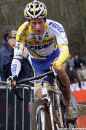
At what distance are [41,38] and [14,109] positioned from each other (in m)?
1.70

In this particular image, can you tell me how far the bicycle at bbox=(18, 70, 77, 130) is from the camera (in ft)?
29.4

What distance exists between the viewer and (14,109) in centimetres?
1066

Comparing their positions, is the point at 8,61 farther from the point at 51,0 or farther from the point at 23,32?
the point at 51,0

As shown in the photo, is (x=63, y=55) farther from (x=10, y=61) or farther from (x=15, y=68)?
(x=10, y=61)

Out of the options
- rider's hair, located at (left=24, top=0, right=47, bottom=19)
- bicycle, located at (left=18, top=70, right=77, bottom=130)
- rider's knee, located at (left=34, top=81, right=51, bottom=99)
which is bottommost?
bicycle, located at (left=18, top=70, right=77, bottom=130)

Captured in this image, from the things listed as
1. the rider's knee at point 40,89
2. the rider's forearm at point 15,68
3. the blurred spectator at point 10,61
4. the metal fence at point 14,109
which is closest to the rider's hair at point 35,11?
the rider's forearm at point 15,68

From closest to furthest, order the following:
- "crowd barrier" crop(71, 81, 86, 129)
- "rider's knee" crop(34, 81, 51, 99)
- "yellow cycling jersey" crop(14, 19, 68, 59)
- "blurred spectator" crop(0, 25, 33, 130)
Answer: "rider's knee" crop(34, 81, 51, 99)
"yellow cycling jersey" crop(14, 19, 68, 59)
"blurred spectator" crop(0, 25, 33, 130)
"crowd barrier" crop(71, 81, 86, 129)

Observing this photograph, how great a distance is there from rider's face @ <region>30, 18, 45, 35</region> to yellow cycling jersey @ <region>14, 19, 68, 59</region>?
19 cm

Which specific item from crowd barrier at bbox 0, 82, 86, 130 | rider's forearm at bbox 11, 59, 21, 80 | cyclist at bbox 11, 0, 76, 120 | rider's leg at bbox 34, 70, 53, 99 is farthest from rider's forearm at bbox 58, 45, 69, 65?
crowd barrier at bbox 0, 82, 86, 130

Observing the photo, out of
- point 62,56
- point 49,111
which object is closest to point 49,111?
point 49,111

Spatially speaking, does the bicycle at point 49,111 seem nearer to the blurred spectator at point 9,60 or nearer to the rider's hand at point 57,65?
the rider's hand at point 57,65

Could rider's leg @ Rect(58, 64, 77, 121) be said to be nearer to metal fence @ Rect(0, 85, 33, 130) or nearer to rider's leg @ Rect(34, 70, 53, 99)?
rider's leg @ Rect(34, 70, 53, 99)

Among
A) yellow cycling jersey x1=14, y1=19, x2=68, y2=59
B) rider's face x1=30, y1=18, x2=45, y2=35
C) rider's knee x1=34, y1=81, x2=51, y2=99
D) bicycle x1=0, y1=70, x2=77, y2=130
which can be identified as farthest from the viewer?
yellow cycling jersey x1=14, y1=19, x2=68, y2=59

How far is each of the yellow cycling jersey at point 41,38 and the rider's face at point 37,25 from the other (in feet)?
0.62
